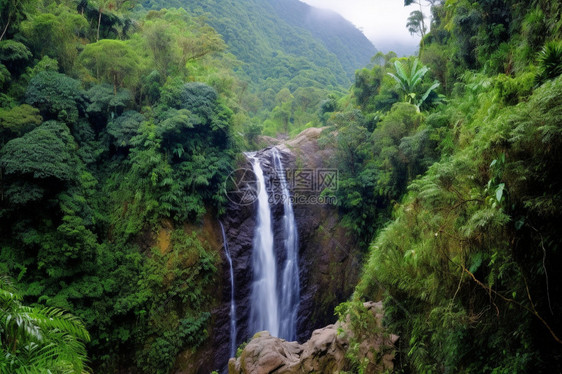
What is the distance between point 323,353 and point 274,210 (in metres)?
8.55

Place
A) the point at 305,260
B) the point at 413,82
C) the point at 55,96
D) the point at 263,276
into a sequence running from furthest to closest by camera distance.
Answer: the point at 305,260
the point at 413,82
the point at 263,276
the point at 55,96

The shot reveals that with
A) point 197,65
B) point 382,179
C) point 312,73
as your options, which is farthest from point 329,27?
point 382,179

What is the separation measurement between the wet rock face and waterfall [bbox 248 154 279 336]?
254mm

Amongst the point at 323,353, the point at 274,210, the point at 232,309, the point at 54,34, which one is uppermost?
the point at 54,34

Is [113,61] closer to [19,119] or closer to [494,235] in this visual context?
[19,119]

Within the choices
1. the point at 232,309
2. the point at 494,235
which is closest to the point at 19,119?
the point at 232,309

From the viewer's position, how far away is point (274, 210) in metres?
14.5

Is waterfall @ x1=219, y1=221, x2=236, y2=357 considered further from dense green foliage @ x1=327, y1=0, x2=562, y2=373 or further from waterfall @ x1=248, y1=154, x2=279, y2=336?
dense green foliage @ x1=327, y1=0, x2=562, y2=373

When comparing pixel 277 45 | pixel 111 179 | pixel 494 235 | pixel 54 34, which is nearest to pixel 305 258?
pixel 111 179

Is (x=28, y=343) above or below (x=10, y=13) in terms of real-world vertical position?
below

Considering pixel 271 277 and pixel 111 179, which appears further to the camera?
pixel 271 277

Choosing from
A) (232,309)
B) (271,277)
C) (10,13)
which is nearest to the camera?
(10,13)

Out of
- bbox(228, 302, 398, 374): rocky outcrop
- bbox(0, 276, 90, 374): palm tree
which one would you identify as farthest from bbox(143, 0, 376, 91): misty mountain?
bbox(0, 276, 90, 374): palm tree

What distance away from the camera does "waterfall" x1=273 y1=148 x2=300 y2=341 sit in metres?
12.7
